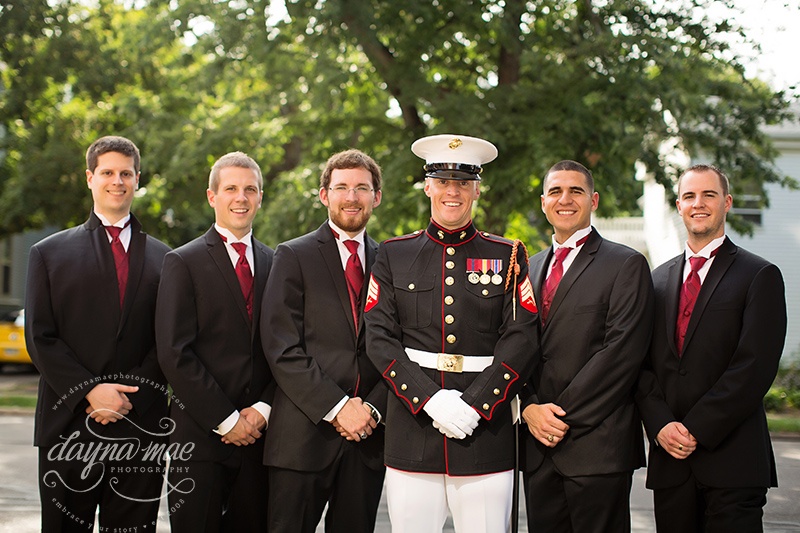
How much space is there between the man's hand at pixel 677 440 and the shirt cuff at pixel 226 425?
2050mm

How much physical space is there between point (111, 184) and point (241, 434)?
146 cm

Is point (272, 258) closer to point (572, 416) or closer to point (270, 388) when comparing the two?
point (270, 388)

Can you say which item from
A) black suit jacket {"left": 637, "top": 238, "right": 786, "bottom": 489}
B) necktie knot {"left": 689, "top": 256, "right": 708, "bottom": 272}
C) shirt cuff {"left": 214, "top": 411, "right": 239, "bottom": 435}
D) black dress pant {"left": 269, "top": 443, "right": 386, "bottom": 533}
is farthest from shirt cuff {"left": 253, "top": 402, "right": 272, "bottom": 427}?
necktie knot {"left": 689, "top": 256, "right": 708, "bottom": 272}

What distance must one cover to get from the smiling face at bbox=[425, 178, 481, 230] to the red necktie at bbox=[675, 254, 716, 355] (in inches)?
47.4

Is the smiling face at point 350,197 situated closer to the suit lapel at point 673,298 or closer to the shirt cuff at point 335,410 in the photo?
the shirt cuff at point 335,410

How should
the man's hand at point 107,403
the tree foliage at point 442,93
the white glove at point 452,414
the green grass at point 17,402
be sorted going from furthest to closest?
the green grass at point 17,402 < the tree foliage at point 442,93 < the man's hand at point 107,403 < the white glove at point 452,414

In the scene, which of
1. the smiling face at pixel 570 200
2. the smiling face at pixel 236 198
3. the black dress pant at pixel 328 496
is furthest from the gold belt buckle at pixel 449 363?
the smiling face at pixel 236 198

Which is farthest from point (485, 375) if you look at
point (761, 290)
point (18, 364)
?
point (18, 364)

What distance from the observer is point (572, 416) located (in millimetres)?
3779

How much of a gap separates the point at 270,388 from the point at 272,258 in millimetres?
728

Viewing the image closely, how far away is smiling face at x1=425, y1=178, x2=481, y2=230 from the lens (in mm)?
3850

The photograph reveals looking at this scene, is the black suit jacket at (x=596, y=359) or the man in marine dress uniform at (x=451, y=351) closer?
the man in marine dress uniform at (x=451, y=351)

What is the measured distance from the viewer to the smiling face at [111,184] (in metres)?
4.20

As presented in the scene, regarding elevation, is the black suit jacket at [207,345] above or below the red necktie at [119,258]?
below
